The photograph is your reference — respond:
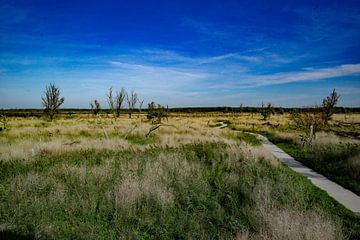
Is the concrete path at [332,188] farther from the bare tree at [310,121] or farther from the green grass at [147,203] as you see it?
the bare tree at [310,121]

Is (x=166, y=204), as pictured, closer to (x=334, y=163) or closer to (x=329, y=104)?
(x=334, y=163)

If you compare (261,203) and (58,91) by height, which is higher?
(58,91)

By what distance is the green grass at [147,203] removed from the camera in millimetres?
5465

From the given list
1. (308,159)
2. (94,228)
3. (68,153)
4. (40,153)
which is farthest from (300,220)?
(40,153)

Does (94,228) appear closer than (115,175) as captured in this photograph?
Yes

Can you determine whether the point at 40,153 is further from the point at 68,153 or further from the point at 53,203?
the point at 53,203

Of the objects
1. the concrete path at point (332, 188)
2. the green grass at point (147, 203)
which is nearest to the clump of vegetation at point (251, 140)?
the concrete path at point (332, 188)

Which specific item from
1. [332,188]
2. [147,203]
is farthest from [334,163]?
[147,203]

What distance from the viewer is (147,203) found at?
22.0 feet

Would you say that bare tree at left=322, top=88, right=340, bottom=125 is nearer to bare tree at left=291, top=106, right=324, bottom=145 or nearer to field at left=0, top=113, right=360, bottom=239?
bare tree at left=291, top=106, right=324, bottom=145

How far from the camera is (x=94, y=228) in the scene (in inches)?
212

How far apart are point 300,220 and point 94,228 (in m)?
3.72

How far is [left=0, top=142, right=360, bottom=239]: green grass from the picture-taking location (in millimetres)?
5465

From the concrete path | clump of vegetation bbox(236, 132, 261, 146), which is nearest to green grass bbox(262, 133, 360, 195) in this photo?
the concrete path
